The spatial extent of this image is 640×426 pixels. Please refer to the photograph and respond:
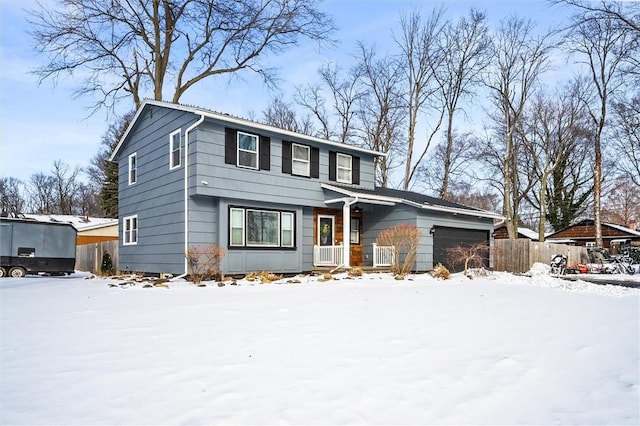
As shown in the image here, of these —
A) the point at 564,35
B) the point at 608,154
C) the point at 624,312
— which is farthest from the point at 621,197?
the point at 624,312

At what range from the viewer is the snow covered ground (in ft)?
9.41

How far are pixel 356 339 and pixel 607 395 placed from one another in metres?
2.32

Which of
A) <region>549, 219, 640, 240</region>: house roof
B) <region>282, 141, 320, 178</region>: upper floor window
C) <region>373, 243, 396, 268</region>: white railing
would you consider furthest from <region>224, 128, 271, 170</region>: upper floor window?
<region>549, 219, 640, 240</region>: house roof

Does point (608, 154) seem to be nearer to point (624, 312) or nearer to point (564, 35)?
point (564, 35)

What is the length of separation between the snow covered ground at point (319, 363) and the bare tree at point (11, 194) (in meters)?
43.4

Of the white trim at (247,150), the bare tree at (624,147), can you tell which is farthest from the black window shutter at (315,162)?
the bare tree at (624,147)

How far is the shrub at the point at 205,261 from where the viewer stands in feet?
39.1

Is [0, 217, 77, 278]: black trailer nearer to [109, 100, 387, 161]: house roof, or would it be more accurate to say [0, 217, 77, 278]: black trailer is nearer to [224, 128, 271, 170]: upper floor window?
[109, 100, 387, 161]: house roof

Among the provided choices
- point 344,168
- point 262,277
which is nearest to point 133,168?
point 262,277

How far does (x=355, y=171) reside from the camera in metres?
16.9

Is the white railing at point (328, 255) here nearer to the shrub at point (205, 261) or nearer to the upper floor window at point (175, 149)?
the shrub at point (205, 261)

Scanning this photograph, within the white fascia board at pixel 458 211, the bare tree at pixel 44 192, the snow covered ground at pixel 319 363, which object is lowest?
the snow covered ground at pixel 319 363

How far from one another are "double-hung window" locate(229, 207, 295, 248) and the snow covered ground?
602 cm

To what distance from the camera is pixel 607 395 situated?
3203mm
